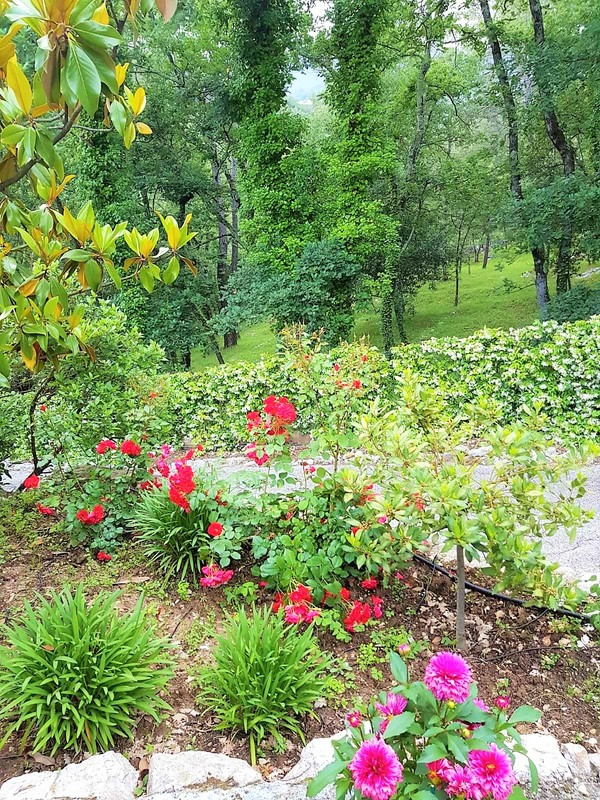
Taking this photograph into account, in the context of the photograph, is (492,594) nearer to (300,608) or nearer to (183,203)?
(300,608)

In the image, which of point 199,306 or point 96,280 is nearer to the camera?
point 96,280

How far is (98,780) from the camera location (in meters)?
1.42

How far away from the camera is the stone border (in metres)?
1.37

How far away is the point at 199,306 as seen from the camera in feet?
34.7

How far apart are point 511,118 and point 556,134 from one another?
0.88 m

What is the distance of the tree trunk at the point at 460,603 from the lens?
194 cm

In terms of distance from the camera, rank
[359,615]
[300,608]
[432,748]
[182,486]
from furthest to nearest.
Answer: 1. [182,486]
2. [359,615]
3. [300,608]
4. [432,748]

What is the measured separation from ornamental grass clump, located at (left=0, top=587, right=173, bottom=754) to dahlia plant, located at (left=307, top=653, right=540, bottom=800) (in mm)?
867

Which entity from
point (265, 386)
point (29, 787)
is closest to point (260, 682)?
point (29, 787)

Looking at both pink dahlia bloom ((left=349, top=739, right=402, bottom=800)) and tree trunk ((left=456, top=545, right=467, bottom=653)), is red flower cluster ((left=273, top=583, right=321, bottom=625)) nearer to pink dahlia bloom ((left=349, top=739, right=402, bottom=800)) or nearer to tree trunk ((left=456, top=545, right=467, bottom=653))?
tree trunk ((left=456, top=545, right=467, bottom=653))

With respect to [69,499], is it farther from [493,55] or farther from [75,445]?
[493,55]

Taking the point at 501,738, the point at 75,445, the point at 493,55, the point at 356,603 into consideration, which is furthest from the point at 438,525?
the point at 493,55

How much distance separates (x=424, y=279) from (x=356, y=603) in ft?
36.3

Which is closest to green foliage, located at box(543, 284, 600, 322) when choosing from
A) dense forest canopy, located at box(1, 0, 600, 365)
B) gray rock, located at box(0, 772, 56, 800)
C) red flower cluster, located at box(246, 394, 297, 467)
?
dense forest canopy, located at box(1, 0, 600, 365)
